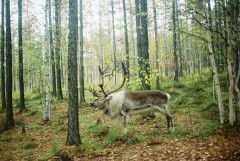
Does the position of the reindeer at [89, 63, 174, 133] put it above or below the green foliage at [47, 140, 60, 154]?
above

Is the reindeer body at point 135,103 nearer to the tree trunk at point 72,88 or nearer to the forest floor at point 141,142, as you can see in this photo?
the forest floor at point 141,142

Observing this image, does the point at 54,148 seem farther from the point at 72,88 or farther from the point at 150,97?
the point at 150,97

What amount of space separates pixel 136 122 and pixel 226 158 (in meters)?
4.84

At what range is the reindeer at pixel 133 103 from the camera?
6430 mm

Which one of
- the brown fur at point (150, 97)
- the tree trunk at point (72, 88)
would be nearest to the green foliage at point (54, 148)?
the tree trunk at point (72, 88)

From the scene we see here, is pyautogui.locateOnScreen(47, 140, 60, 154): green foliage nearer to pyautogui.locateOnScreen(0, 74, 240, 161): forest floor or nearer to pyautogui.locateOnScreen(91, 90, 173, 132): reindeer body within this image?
→ pyautogui.locateOnScreen(0, 74, 240, 161): forest floor

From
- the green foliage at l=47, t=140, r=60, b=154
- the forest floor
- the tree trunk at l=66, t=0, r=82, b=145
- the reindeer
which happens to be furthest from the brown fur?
the green foliage at l=47, t=140, r=60, b=154

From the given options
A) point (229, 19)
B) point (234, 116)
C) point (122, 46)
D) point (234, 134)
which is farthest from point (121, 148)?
point (122, 46)

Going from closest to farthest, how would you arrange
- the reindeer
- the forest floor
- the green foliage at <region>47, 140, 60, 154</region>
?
the forest floor → the green foliage at <region>47, 140, 60, 154</region> → the reindeer

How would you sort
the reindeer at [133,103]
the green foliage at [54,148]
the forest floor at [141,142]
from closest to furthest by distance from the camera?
the forest floor at [141,142] → the green foliage at [54,148] → the reindeer at [133,103]

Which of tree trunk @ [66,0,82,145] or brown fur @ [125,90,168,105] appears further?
brown fur @ [125,90,168,105]

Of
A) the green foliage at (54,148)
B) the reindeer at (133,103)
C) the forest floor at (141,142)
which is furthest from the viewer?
Result: the reindeer at (133,103)

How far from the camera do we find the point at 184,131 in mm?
5828

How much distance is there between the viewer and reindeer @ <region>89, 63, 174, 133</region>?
6.43 meters
